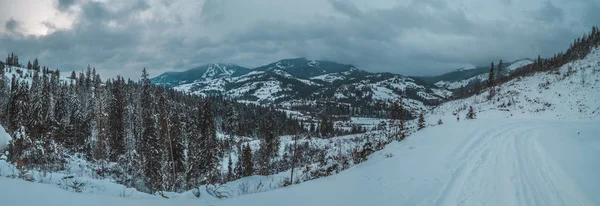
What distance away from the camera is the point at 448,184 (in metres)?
9.02

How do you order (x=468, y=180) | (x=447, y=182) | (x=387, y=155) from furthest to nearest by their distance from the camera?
(x=387, y=155) → (x=468, y=180) → (x=447, y=182)

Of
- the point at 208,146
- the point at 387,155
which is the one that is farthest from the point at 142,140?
the point at 387,155

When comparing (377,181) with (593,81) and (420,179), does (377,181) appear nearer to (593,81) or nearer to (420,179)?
(420,179)

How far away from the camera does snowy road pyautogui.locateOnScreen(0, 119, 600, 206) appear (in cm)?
621

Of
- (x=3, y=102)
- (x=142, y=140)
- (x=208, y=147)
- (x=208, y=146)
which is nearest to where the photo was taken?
(x=3, y=102)

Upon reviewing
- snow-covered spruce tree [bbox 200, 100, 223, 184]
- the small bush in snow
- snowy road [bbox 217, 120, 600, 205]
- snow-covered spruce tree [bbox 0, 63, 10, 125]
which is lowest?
snow-covered spruce tree [bbox 200, 100, 223, 184]

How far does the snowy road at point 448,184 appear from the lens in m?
6.21

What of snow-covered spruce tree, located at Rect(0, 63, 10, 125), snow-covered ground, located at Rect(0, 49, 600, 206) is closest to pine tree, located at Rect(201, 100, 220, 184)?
snow-covered spruce tree, located at Rect(0, 63, 10, 125)

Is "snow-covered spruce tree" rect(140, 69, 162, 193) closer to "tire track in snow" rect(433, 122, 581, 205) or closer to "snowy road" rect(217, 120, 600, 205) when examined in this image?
"snowy road" rect(217, 120, 600, 205)

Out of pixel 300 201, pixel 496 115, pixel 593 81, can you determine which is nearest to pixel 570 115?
pixel 496 115

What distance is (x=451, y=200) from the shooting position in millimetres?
7523

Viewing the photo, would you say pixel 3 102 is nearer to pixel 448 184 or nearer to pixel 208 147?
pixel 208 147

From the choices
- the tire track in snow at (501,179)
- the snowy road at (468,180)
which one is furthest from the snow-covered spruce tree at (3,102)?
the tire track in snow at (501,179)

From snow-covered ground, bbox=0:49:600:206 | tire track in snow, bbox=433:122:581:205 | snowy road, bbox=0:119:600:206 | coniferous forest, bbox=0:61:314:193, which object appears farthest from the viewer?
coniferous forest, bbox=0:61:314:193
